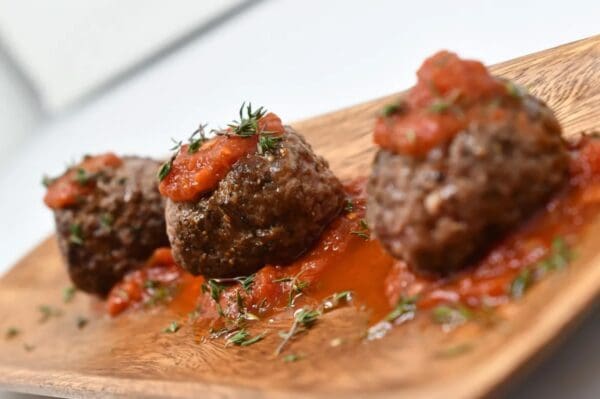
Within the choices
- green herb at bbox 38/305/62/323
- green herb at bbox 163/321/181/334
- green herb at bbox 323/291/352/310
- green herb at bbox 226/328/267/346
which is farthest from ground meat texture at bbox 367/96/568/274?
green herb at bbox 38/305/62/323

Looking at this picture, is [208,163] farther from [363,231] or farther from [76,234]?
[76,234]

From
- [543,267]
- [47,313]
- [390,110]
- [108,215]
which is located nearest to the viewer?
[543,267]

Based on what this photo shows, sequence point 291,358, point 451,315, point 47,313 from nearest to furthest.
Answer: point 451,315, point 291,358, point 47,313

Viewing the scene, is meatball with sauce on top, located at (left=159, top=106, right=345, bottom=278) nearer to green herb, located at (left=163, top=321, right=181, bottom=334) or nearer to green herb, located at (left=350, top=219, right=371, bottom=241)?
green herb, located at (left=350, top=219, right=371, bottom=241)

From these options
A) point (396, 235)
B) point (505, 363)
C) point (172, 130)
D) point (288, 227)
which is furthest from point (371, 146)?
point (172, 130)

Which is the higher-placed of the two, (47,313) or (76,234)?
(76,234)

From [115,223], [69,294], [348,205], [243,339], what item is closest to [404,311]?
[243,339]

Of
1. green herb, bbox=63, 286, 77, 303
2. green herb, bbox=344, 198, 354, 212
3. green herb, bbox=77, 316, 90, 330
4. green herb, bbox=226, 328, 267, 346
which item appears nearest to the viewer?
green herb, bbox=226, 328, 267, 346
